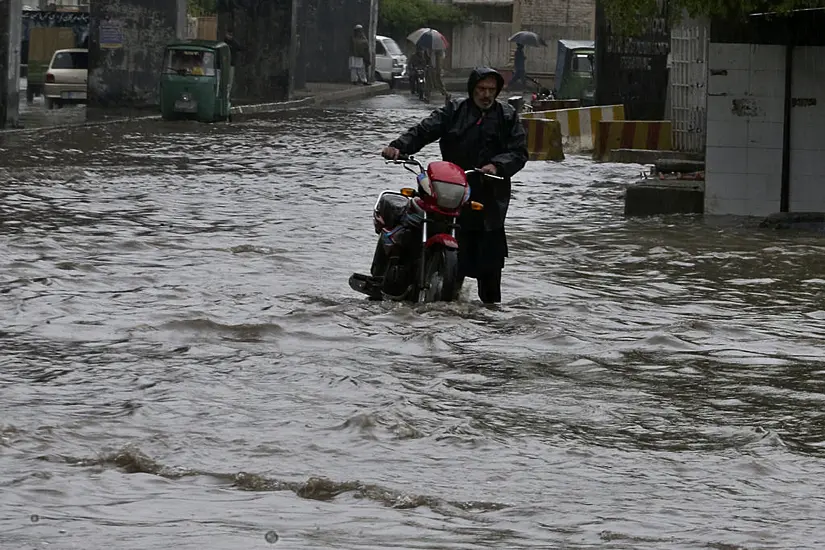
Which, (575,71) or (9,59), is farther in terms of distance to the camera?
(575,71)

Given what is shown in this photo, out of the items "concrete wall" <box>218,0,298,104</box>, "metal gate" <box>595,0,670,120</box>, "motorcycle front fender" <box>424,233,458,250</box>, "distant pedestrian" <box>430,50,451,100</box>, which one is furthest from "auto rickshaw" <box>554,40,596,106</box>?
"motorcycle front fender" <box>424,233,458,250</box>

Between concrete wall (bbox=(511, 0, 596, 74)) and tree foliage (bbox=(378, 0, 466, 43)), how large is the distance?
2676mm

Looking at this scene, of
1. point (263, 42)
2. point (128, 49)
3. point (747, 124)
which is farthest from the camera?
point (263, 42)

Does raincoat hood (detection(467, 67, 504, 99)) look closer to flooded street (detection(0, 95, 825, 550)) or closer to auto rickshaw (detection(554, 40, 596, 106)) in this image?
flooded street (detection(0, 95, 825, 550))

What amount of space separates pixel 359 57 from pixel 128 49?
63.5 feet

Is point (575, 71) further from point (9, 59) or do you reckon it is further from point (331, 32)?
point (331, 32)

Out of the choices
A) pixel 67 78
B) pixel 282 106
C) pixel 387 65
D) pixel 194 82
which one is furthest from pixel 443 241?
pixel 387 65

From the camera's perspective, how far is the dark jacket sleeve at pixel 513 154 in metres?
10.5

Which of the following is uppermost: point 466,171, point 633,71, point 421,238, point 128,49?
point 128,49

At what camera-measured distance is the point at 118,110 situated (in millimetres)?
38312

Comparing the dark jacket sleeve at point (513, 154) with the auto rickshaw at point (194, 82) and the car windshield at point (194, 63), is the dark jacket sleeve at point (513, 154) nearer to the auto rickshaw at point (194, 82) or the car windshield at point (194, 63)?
the auto rickshaw at point (194, 82)

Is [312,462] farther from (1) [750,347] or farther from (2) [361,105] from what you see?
(2) [361,105]

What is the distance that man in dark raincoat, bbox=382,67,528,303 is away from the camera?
35.0ft

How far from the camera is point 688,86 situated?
2536 centimetres
